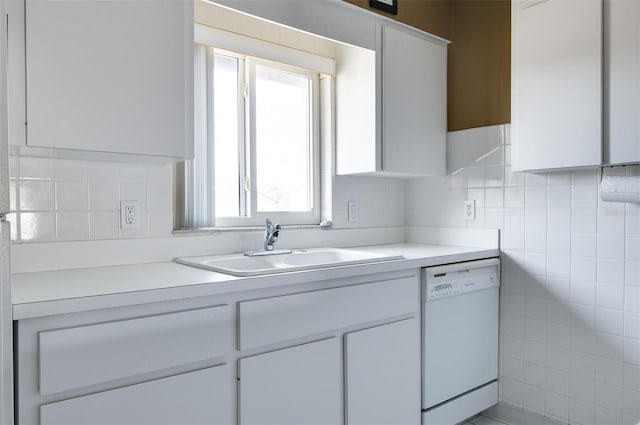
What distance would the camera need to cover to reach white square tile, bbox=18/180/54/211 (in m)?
1.57

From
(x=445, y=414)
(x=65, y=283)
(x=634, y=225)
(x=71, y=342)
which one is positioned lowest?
(x=445, y=414)

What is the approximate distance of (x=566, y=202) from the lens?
216 centimetres

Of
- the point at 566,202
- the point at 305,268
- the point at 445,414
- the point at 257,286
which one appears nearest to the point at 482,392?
the point at 445,414

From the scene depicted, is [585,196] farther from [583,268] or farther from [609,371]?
[609,371]

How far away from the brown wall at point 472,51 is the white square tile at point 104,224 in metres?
1.58

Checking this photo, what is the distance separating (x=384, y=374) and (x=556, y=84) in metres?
1.49

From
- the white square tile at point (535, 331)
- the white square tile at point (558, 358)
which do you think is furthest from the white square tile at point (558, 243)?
the white square tile at point (558, 358)

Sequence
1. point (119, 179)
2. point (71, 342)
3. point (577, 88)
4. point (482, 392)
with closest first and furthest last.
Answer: point (71, 342) → point (119, 179) → point (577, 88) → point (482, 392)

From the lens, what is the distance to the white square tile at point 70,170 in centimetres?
164

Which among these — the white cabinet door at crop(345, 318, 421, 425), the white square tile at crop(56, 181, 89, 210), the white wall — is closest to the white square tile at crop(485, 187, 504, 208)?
the white wall

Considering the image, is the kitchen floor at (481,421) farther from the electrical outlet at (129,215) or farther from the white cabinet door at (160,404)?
the electrical outlet at (129,215)

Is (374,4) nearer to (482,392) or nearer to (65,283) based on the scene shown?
(65,283)

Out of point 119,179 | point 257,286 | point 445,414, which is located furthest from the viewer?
point 445,414

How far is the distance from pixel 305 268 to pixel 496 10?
189 centimetres
